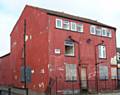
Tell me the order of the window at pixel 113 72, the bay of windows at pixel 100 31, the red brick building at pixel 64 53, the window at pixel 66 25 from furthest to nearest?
the window at pixel 113 72
the bay of windows at pixel 100 31
the window at pixel 66 25
the red brick building at pixel 64 53

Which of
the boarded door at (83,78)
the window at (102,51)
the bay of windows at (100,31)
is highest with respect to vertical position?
the bay of windows at (100,31)

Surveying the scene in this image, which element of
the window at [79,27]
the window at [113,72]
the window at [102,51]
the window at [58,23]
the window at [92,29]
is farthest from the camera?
the window at [113,72]

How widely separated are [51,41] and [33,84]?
19.5 ft

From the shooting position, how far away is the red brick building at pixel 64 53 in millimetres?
28016

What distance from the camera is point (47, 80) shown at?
27234 mm

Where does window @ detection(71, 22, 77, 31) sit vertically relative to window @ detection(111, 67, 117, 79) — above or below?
above

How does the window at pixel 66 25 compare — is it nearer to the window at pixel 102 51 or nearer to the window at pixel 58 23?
the window at pixel 58 23

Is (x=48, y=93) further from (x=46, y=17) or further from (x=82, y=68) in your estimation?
(x=46, y=17)

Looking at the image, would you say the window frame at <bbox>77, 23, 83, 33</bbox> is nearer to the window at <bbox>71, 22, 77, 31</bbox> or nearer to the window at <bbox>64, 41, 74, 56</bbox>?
the window at <bbox>71, 22, 77, 31</bbox>

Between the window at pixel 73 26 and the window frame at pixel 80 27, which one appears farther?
the window frame at pixel 80 27

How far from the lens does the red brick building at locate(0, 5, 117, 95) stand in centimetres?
2802

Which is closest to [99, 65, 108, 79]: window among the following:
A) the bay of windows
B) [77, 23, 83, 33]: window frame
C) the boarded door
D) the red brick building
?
the red brick building

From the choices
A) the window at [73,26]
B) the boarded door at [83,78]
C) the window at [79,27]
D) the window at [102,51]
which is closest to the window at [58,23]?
the window at [73,26]

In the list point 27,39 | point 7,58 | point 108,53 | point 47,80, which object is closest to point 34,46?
point 27,39
